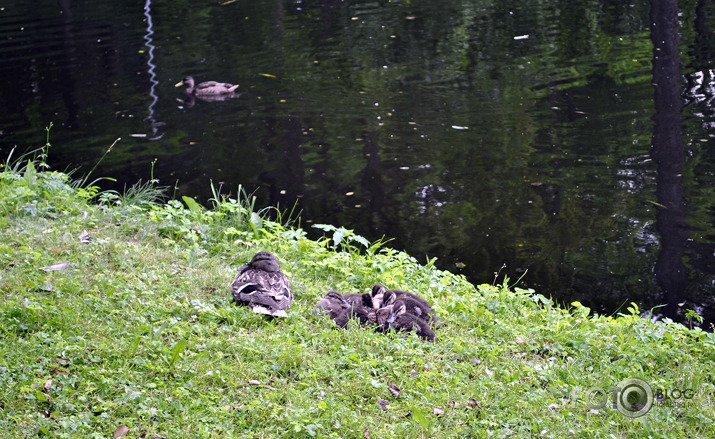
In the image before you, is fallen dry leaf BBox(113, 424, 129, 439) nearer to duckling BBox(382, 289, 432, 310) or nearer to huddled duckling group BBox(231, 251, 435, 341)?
huddled duckling group BBox(231, 251, 435, 341)

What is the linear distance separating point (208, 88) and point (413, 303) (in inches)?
361

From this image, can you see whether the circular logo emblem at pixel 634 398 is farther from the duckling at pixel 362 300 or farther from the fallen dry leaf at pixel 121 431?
the fallen dry leaf at pixel 121 431

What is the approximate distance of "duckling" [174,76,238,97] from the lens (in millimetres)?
13289

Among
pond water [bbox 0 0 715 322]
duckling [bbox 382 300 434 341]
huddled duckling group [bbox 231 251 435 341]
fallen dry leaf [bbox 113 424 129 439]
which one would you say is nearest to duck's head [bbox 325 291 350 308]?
huddled duckling group [bbox 231 251 435 341]

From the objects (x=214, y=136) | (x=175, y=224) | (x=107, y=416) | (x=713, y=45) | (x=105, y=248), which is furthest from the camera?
(x=713, y=45)

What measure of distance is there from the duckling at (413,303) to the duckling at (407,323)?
9 cm

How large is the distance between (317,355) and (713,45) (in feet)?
42.9

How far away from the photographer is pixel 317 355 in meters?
4.65

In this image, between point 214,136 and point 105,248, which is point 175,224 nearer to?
point 105,248

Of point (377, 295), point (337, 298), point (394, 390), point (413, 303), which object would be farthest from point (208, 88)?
point (394, 390)

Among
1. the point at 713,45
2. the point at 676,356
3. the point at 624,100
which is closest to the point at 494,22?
the point at 713,45

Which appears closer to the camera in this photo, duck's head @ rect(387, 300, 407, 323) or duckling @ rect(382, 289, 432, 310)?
duck's head @ rect(387, 300, 407, 323)

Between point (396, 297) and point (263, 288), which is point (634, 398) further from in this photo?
point (263, 288)

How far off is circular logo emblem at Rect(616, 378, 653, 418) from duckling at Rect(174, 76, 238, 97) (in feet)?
34.3
